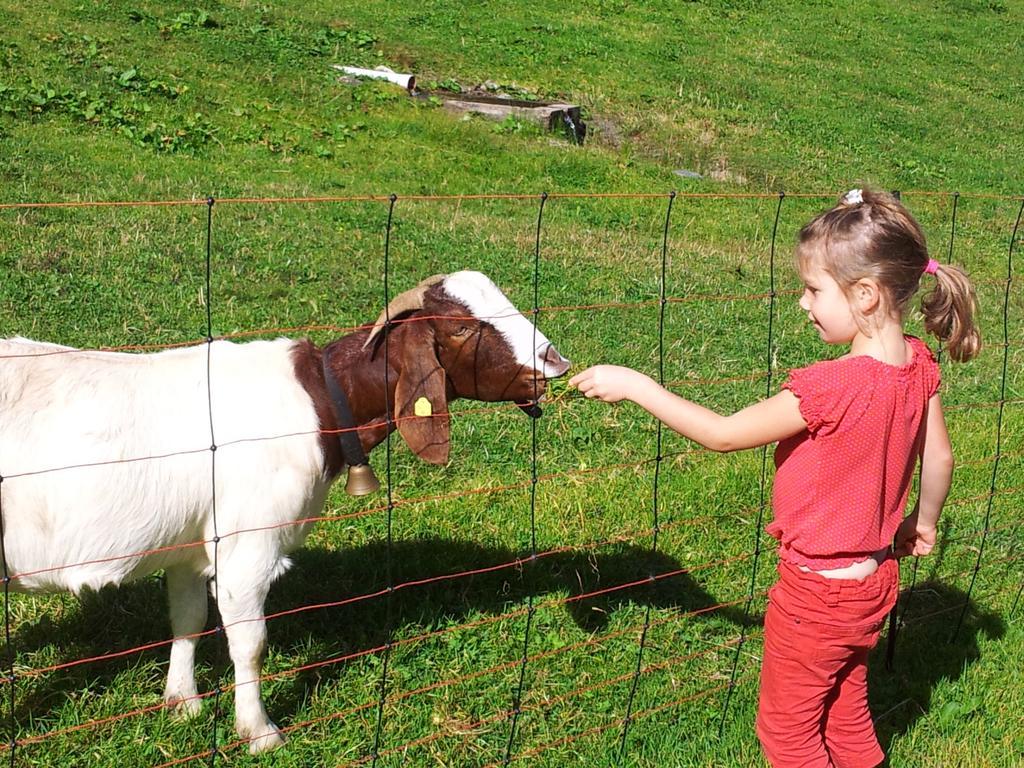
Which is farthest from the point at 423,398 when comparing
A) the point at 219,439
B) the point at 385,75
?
the point at 385,75

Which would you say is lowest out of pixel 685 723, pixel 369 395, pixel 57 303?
pixel 685 723

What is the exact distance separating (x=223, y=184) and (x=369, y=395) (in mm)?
6089

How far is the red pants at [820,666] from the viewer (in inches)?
119

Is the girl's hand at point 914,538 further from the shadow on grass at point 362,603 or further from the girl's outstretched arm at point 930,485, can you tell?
the shadow on grass at point 362,603

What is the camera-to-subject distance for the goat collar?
11.9ft

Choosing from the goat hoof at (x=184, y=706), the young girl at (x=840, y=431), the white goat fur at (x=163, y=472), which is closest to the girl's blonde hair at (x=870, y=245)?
the young girl at (x=840, y=431)

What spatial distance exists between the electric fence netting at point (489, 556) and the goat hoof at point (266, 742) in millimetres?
63

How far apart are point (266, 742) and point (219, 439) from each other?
1.05m

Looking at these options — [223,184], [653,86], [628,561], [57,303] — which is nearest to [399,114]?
[223,184]

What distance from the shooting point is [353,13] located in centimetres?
1652

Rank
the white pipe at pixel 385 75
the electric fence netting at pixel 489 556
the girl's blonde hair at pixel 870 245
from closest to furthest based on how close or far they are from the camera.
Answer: the girl's blonde hair at pixel 870 245, the electric fence netting at pixel 489 556, the white pipe at pixel 385 75

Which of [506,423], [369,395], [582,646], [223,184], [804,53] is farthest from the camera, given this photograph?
[804,53]

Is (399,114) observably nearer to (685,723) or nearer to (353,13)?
(353,13)

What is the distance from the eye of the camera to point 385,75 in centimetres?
1325
